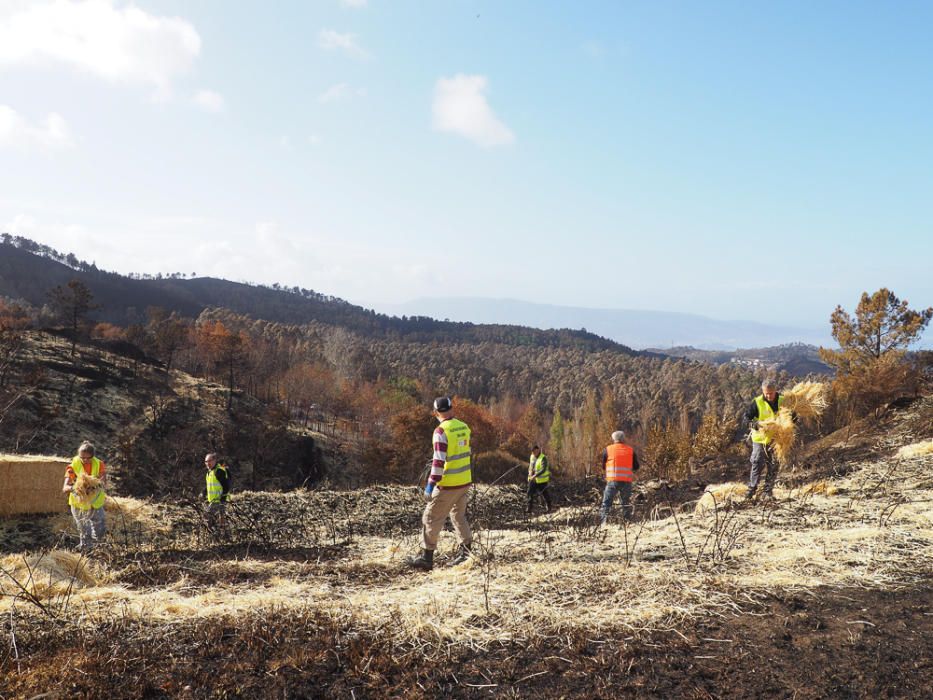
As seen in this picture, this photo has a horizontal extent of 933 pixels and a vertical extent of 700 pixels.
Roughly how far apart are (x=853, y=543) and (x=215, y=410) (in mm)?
52462

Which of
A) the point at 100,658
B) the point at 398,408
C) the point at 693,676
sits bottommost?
the point at 398,408

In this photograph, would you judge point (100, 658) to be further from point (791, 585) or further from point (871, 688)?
point (791, 585)

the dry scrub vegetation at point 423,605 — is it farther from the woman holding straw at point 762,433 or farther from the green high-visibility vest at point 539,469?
the green high-visibility vest at point 539,469

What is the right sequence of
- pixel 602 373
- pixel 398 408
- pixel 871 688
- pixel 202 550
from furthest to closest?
pixel 602 373 → pixel 398 408 → pixel 202 550 → pixel 871 688

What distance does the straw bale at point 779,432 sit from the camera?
364 inches

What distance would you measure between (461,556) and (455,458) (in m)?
1.33

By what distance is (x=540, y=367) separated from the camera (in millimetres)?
151250

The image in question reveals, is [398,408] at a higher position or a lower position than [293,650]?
lower

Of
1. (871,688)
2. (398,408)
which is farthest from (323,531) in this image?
(398,408)

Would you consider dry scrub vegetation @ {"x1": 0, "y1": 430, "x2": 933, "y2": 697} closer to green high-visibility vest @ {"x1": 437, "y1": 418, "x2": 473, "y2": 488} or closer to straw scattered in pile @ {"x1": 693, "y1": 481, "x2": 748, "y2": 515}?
green high-visibility vest @ {"x1": 437, "y1": 418, "x2": 473, "y2": 488}

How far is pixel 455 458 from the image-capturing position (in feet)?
21.1

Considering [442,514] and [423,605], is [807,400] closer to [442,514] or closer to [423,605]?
[442,514]

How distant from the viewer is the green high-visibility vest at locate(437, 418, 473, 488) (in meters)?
6.39

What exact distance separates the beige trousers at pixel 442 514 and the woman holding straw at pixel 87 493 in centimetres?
569
